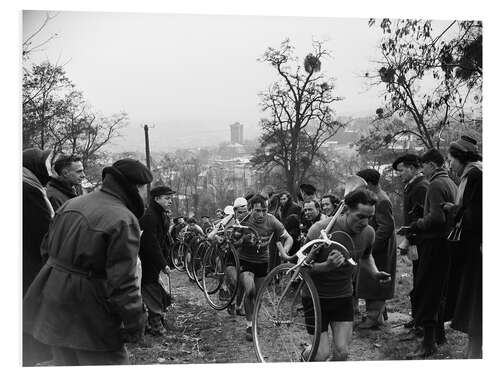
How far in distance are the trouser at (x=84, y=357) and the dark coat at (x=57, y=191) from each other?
1945mm

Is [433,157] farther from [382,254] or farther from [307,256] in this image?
[307,256]

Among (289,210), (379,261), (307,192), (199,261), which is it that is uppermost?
(307,192)

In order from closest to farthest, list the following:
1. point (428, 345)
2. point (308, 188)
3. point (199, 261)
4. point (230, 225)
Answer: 1. point (428, 345)
2. point (308, 188)
3. point (230, 225)
4. point (199, 261)

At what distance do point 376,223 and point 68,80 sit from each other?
133 inches

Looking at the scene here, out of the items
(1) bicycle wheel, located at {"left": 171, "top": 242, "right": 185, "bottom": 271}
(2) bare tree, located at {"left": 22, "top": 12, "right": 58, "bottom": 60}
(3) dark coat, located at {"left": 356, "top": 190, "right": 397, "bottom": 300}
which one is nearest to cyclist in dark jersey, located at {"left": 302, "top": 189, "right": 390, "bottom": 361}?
(3) dark coat, located at {"left": 356, "top": 190, "right": 397, "bottom": 300}

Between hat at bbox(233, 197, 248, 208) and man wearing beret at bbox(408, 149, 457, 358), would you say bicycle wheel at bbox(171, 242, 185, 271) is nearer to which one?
hat at bbox(233, 197, 248, 208)

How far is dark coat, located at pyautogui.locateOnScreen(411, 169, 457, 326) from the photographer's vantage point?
5664 mm

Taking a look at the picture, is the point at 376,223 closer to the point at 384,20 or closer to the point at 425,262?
the point at 425,262

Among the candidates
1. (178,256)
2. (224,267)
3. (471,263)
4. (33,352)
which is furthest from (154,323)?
(178,256)

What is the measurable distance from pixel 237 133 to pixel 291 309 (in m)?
1.88

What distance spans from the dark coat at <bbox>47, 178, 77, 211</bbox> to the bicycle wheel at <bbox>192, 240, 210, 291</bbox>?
3.07 meters

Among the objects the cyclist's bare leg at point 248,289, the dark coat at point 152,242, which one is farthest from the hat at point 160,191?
the cyclist's bare leg at point 248,289

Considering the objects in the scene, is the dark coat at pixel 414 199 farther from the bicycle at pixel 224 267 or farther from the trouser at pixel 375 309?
the bicycle at pixel 224 267

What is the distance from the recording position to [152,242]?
642 cm
